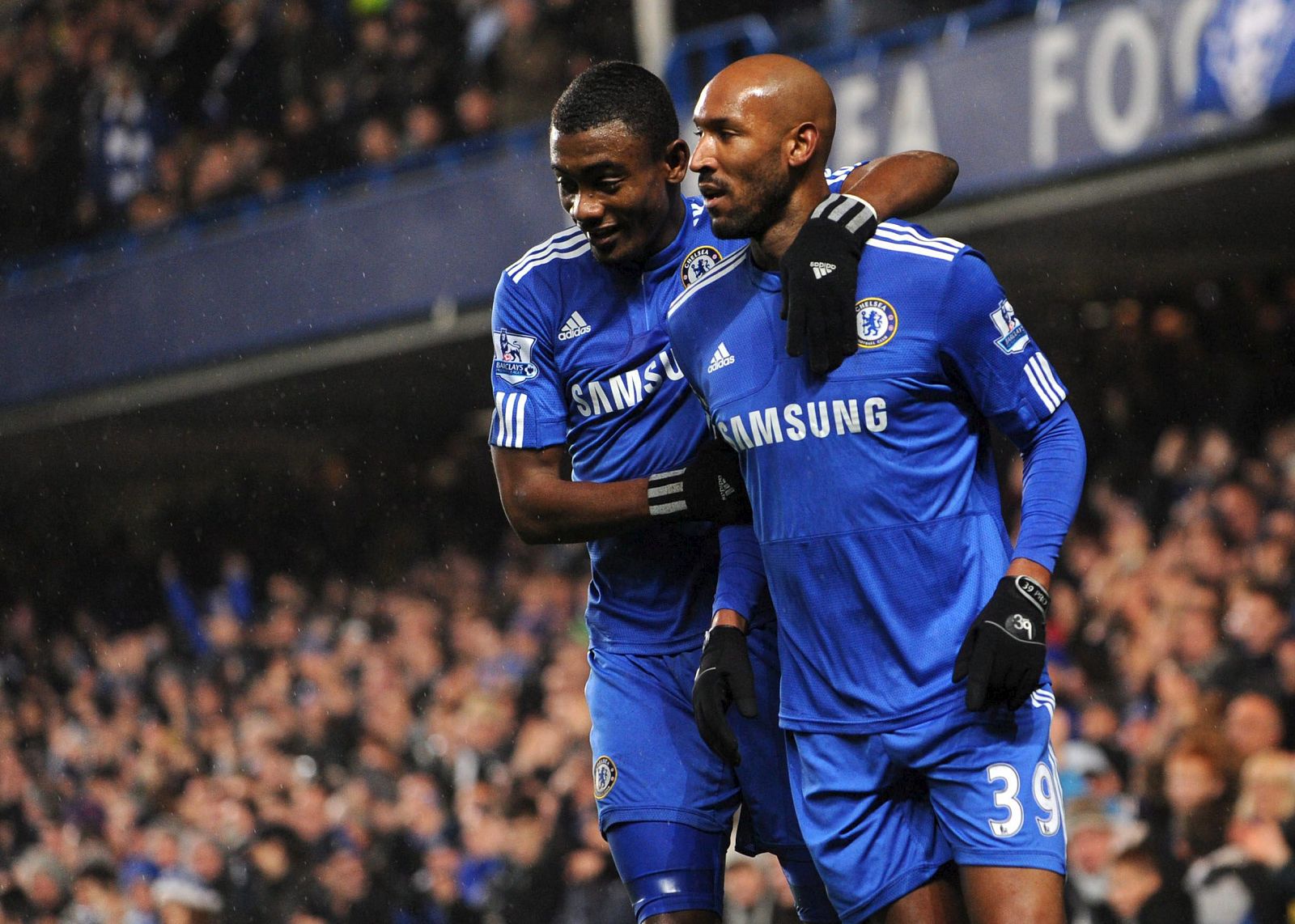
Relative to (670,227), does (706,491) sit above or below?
below

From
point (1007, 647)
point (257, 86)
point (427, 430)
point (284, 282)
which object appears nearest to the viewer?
point (1007, 647)

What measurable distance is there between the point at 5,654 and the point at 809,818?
12682 millimetres

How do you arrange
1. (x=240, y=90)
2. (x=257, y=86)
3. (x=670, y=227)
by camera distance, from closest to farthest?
(x=670, y=227)
(x=257, y=86)
(x=240, y=90)

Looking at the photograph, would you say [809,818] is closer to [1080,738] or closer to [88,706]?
[1080,738]

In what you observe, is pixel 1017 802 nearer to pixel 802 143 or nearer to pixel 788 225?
pixel 788 225

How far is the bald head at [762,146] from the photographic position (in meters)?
2.81

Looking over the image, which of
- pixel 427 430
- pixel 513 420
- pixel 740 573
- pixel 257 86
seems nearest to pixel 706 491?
pixel 740 573

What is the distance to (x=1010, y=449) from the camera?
942 cm

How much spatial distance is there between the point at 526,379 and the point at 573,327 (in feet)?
0.44

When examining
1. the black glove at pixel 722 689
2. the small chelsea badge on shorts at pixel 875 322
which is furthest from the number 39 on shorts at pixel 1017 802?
the small chelsea badge on shorts at pixel 875 322

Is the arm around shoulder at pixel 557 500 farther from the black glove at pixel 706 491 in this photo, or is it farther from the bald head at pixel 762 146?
the bald head at pixel 762 146

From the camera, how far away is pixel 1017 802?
Answer: 8.68 feet

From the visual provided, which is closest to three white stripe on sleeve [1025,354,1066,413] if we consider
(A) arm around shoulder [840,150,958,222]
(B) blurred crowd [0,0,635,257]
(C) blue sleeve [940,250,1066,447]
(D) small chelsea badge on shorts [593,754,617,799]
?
(C) blue sleeve [940,250,1066,447]

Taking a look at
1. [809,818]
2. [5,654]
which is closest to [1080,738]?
[809,818]
